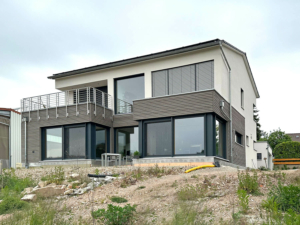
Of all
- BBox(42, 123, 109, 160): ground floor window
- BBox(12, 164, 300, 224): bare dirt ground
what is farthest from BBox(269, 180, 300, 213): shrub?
BBox(42, 123, 109, 160): ground floor window

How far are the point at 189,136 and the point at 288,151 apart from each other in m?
12.3

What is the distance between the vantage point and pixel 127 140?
18500 mm

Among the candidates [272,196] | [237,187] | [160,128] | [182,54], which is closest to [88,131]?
[160,128]

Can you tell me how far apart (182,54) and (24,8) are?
800 cm

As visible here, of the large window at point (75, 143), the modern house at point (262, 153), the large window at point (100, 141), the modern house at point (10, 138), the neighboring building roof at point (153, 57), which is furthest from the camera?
the modern house at point (262, 153)

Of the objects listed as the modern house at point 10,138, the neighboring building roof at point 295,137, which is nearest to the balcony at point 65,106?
the modern house at point 10,138

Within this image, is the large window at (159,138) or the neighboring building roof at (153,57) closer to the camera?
the large window at (159,138)

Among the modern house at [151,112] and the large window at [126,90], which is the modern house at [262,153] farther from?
the large window at [126,90]

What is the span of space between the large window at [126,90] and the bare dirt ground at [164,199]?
875 centimetres

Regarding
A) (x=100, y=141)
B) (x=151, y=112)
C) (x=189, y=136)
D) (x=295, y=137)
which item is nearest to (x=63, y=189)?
(x=189, y=136)

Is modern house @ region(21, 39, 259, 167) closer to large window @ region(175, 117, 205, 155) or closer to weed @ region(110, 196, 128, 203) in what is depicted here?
large window @ region(175, 117, 205, 155)

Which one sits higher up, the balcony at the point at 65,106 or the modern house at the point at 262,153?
the balcony at the point at 65,106

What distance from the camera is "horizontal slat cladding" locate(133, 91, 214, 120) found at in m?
14.6

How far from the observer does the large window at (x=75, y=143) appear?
56.4 ft
